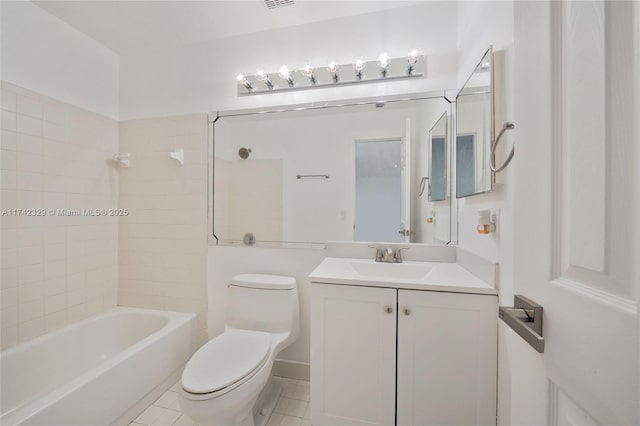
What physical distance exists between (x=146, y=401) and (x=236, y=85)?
2.11 meters

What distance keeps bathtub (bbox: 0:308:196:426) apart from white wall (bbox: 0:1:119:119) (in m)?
1.57

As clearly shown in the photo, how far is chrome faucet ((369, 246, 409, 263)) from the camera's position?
1426 mm

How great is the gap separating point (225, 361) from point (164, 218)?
49.1 inches

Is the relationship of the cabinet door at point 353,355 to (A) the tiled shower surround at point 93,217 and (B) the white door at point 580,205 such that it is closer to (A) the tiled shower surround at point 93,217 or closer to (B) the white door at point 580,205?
(B) the white door at point 580,205

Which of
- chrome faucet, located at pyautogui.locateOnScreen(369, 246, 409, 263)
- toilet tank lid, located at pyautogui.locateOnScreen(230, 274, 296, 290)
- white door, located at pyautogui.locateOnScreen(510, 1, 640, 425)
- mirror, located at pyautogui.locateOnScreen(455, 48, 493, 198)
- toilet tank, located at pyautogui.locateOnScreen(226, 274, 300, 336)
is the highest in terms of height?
mirror, located at pyautogui.locateOnScreen(455, 48, 493, 198)

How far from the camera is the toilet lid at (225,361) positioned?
103cm

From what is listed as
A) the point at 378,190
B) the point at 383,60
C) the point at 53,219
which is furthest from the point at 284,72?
the point at 53,219

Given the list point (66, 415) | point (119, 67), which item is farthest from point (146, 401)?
point (119, 67)

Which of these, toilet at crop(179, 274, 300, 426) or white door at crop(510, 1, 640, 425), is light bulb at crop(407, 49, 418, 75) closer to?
white door at crop(510, 1, 640, 425)

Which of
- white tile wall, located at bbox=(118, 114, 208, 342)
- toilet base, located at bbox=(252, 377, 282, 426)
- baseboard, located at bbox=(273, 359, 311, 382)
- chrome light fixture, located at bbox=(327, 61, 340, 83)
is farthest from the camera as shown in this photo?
white tile wall, located at bbox=(118, 114, 208, 342)

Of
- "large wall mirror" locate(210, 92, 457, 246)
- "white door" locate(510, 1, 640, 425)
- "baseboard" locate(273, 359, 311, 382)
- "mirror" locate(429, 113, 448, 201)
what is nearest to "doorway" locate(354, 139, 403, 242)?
"large wall mirror" locate(210, 92, 457, 246)

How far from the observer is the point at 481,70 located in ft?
3.41

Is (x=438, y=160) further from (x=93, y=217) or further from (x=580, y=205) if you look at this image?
(x=93, y=217)

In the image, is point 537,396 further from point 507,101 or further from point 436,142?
point 436,142
